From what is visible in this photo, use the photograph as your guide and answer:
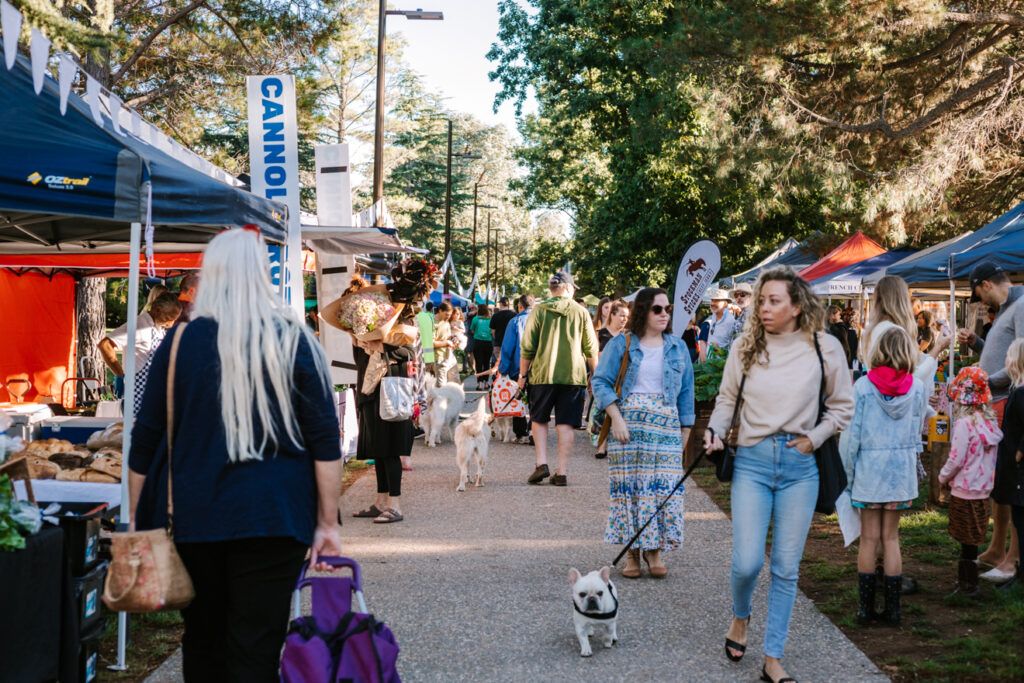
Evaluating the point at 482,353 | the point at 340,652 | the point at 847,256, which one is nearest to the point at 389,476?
the point at 340,652

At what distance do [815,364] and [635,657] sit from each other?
5.82 ft

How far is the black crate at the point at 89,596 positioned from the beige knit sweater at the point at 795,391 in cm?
307

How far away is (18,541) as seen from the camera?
11.7 feet

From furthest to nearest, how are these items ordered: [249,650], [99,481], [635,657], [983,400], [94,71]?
[94,71] < [983,400] < [99,481] < [635,657] < [249,650]

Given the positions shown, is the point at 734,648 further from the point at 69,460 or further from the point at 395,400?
the point at 69,460

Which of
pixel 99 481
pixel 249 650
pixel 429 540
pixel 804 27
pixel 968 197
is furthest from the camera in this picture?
pixel 968 197

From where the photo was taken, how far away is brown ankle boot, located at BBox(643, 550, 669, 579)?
634 cm

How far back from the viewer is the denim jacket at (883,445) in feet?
17.4

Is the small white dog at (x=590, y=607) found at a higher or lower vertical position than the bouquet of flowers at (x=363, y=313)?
lower

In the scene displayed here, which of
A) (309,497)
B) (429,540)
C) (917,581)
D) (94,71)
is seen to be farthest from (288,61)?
(309,497)

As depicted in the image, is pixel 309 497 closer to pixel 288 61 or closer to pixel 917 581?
pixel 917 581

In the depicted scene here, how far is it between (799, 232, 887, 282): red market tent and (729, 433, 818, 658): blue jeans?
1281 centimetres

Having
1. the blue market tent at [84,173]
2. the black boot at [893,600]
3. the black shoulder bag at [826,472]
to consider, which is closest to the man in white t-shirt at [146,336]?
the blue market tent at [84,173]

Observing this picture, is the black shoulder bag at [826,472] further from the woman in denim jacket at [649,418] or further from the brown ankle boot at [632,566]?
the brown ankle boot at [632,566]
